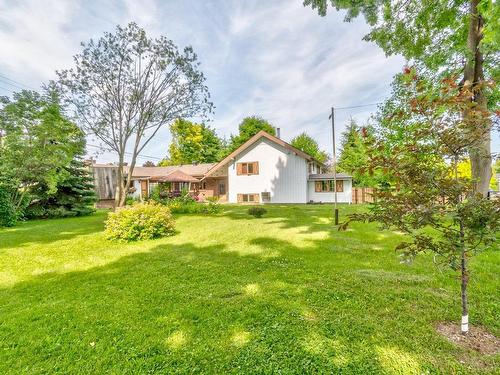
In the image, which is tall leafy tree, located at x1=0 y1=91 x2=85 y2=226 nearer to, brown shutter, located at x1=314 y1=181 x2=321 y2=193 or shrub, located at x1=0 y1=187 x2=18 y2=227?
shrub, located at x1=0 y1=187 x2=18 y2=227

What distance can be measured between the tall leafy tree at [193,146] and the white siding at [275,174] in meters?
20.5

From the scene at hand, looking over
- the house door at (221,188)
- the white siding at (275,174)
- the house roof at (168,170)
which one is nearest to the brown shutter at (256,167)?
the white siding at (275,174)

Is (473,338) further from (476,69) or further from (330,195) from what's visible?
(330,195)

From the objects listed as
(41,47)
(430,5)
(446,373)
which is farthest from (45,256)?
(430,5)

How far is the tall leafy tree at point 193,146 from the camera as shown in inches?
1587

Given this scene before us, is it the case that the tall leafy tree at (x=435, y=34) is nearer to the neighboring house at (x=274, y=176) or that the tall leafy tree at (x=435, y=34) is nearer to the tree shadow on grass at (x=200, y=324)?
the tree shadow on grass at (x=200, y=324)

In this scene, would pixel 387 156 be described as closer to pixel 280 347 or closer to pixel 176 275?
pixel 280 347

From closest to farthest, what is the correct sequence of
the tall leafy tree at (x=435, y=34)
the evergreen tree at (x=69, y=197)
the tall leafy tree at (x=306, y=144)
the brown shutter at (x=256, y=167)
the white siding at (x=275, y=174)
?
the tall leafy tree at (x=435, y=34) < the evergreen tree at (x=69, y=197) < the white siding at (x=275, y=174) < the brown shutter at (x=256, y=167) < the tall leafy tree at (x=306, y=144)

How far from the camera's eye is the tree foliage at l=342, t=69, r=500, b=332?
233 centimetres

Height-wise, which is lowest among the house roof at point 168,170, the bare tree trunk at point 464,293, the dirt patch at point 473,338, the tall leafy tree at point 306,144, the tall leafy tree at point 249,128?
the dirt patch at point 473,338

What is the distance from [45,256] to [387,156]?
7.74 meters

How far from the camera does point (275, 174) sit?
2133cm

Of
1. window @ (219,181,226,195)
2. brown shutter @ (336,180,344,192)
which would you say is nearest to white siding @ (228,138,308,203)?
brown shutter @ (336,180,344,192)

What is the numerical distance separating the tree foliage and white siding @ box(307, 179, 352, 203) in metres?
19.0
